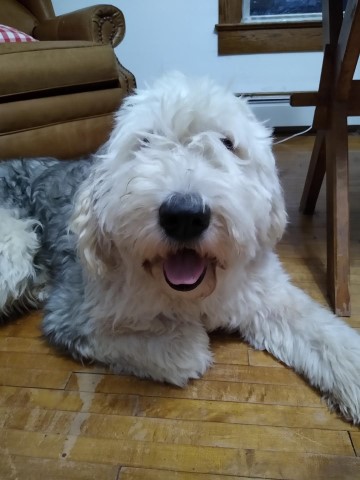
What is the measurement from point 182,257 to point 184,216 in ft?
0.57

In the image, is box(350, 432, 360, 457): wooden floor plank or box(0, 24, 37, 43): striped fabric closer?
box(350, 432, 360, 457): wooden floor plank

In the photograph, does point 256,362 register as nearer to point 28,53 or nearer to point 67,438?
point 67,438

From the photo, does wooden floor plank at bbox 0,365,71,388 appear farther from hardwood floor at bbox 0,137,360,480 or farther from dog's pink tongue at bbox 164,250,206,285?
dog's pink tongue at bbox 164,250,206,285

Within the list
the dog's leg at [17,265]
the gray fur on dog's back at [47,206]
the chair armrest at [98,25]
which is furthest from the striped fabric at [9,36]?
the dog's leg at [17,265]

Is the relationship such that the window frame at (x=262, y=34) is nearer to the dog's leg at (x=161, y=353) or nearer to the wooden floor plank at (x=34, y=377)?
the dog's leg at (x=161, y=353)

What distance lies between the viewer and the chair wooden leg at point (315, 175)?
7.16 feet

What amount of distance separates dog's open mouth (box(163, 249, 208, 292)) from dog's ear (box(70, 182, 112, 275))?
21 cm

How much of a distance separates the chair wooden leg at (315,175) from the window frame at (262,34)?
206cm

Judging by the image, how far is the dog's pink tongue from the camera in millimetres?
1133

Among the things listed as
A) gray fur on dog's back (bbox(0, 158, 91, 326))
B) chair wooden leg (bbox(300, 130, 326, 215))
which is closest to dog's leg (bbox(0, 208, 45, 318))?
gray fur on dog's back (bbox(0, 158, 91, 326))

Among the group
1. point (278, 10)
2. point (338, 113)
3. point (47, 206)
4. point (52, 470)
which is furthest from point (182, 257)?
point (278, 10)

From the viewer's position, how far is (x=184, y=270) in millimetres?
1138

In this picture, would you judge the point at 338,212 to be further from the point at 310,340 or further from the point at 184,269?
the point at 184,269

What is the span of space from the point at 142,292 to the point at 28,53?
1.71 m
